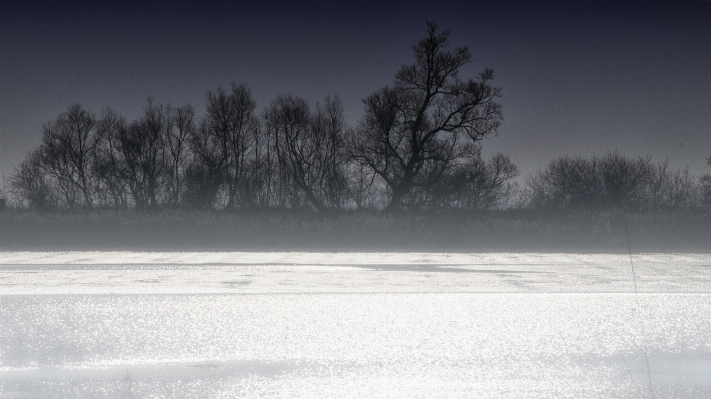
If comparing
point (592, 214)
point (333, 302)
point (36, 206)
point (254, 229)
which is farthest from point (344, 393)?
point (36, 206)

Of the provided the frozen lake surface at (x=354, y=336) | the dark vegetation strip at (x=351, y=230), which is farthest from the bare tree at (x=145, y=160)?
the frozen lake surface at (x=354, y=336)

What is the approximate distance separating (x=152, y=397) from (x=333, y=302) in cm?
222

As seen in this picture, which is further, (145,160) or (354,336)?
(145,160)

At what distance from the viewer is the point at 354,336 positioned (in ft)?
11.2

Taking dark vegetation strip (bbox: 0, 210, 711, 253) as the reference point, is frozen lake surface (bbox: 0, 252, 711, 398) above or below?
below

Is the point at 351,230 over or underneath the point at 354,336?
over

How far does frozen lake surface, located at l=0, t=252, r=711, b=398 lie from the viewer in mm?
2525

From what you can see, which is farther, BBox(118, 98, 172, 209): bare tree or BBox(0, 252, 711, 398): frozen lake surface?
BBox(118, 98, 172, 209): bare tree

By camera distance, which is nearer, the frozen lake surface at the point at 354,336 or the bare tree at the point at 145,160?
the frozen lake surface at the point at 354,336

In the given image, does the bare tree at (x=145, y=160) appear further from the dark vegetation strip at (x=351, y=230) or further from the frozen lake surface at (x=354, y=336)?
the frozen lake surface at (x=354, y=336)

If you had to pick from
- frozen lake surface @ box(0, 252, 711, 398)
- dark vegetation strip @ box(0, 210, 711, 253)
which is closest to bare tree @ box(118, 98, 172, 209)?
dark vegetation strip @ box(0, 210, 711, 253)

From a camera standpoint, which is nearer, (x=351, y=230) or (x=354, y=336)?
(x=354, y=336)

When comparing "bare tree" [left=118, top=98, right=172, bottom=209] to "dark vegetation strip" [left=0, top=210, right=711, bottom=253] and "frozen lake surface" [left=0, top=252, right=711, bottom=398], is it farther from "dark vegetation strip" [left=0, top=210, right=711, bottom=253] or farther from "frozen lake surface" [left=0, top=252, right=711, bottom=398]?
"frozen lake surface" [left=0, top=252, right=711, bottom=398]

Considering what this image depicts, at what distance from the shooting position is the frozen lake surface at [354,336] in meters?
2.53
